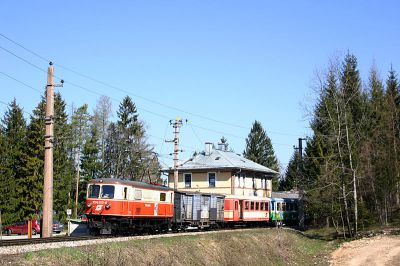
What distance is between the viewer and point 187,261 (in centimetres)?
2308

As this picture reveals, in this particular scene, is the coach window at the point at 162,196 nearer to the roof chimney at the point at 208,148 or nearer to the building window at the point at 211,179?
the building window at the point at 211,179

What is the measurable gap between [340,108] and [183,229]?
16.3 metres

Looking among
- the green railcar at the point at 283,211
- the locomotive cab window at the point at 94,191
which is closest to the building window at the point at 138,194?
the locomotive cab window at the point at 94,191

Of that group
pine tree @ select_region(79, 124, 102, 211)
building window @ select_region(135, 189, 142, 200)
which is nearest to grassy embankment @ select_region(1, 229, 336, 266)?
building window @ select_region(135, 189, 142, 200)

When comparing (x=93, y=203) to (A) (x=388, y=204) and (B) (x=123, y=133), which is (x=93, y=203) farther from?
(B) (x=123, y=133)

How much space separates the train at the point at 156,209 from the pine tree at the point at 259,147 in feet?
145

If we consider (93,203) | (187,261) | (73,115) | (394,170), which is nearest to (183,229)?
(93,203)

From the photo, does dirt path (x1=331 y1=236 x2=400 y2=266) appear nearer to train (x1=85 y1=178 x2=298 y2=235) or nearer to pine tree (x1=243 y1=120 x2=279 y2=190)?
train (x1=85 y1=178 x2=298 y2=235)

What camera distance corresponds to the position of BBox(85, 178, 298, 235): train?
27141mm

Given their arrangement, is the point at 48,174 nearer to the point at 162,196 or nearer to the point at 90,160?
the point at 162,196

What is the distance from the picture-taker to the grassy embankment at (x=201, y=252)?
55.3 feet

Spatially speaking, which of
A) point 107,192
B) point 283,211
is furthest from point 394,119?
point 107,192

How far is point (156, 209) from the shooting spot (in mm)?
31562

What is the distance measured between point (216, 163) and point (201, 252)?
32.2 metres
